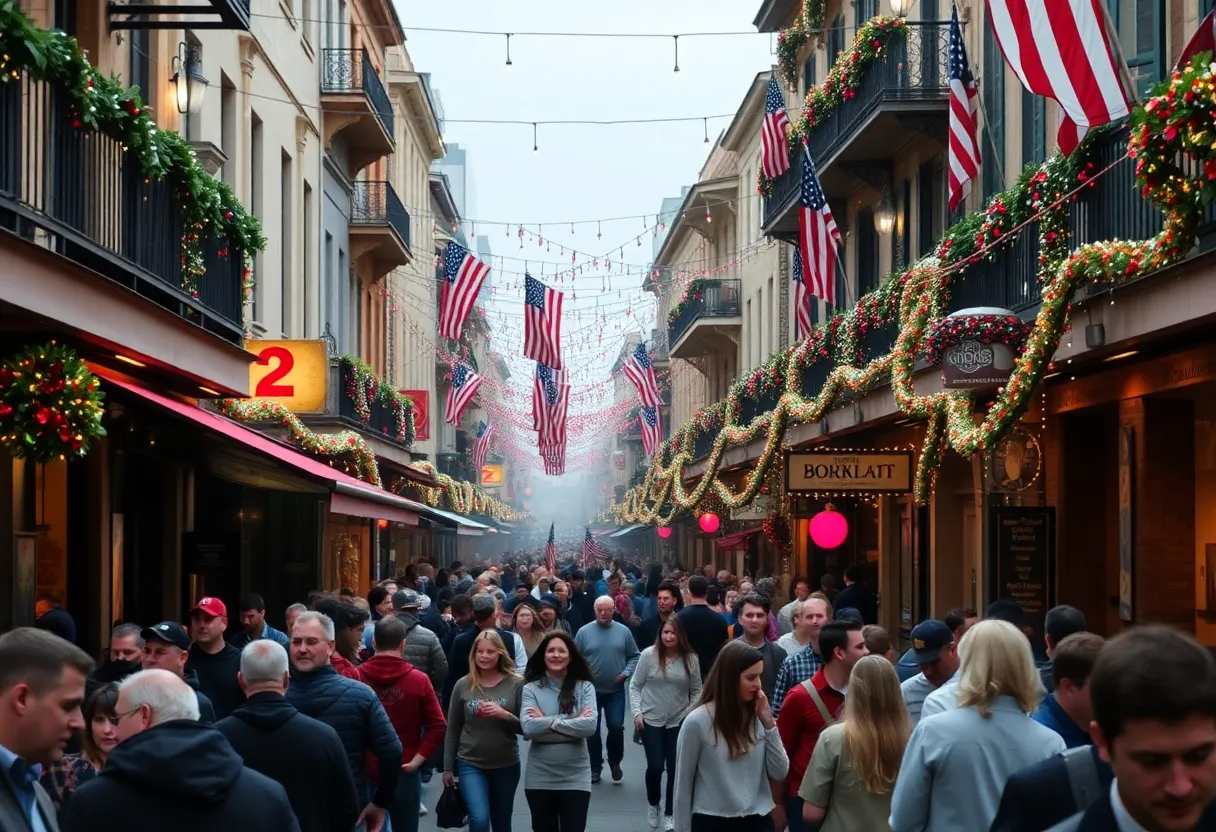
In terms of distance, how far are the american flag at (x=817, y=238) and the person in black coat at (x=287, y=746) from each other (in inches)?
603

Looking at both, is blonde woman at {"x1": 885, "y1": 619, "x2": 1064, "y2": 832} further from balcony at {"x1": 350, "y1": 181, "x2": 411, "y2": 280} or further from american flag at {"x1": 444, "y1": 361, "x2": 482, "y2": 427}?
american flag at {"x1": 444, "y1": 361, "x2": 482, "y2": 427}

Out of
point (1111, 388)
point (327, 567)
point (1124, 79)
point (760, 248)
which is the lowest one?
point (327, 567)

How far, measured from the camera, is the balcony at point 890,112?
21812 millimetres

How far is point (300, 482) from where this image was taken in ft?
57.8

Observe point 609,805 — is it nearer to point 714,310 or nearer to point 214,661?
point 214,661

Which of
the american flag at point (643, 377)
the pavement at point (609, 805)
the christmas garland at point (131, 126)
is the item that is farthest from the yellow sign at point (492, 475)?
the christmas garland at point (131, 126)

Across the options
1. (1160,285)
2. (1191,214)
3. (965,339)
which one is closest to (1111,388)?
(965,339)

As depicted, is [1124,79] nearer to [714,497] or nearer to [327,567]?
[327,567]

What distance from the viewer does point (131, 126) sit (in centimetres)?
1233

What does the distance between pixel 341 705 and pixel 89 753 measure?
1904 mm

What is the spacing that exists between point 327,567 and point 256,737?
23.3 metres

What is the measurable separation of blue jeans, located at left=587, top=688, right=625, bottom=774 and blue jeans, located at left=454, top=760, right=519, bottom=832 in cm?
495

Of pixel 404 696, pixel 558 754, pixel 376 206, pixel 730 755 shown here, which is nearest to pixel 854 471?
pixel 558 754

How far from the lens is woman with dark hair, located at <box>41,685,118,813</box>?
6.68 m
